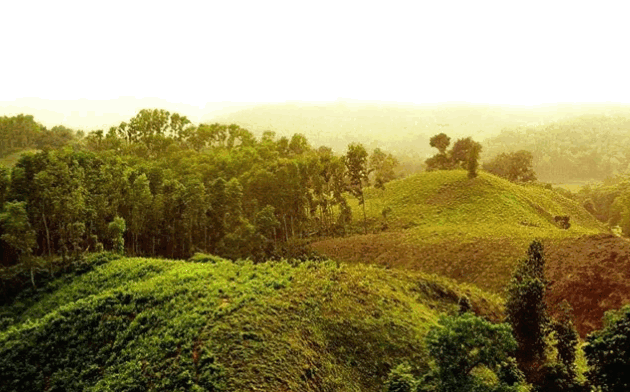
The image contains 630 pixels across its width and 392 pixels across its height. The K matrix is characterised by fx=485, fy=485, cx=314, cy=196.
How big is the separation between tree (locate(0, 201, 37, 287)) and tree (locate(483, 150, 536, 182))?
338ft

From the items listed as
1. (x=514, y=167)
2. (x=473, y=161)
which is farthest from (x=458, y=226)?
(x=514, y=167)

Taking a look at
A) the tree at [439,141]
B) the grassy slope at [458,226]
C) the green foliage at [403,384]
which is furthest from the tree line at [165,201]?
the green foliage at [403,384]

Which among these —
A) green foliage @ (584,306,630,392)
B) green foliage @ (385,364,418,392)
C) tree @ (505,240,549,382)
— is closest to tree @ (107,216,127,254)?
green foliage @ (385,364,418,392)

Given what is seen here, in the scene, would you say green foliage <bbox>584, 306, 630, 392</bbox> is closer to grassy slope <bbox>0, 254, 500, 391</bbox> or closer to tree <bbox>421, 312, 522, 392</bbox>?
tree <bbox>421, 312, 522, 392</bbox>

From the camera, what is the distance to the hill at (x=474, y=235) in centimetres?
5159

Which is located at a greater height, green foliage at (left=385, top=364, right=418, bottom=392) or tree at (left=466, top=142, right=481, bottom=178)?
tree at (left=466, top=142, right=481, bottom=178)

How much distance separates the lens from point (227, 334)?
27.3 metres

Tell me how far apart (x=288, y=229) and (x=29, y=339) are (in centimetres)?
4203

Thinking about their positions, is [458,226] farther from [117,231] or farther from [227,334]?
[227,334]

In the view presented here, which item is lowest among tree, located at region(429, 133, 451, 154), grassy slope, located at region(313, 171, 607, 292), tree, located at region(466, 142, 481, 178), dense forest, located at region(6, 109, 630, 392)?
grassy slope, located at region(313, 171, 607, 292)

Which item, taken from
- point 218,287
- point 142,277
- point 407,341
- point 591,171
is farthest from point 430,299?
point 591,171

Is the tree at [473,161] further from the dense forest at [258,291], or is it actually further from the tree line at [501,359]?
the tree line at [501,359]

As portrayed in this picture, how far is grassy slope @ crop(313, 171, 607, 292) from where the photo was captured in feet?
185

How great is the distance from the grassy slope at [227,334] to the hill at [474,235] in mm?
16923
